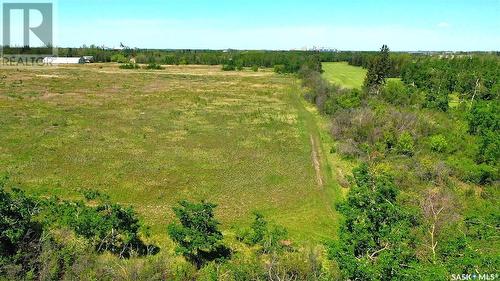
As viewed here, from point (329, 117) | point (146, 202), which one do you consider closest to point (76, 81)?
point (329, 117)

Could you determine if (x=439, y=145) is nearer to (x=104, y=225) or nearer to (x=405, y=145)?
(x=405, y=145)

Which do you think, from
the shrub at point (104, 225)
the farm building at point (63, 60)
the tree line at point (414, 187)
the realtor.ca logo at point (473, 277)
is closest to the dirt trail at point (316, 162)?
the tree line at point (414, 187)

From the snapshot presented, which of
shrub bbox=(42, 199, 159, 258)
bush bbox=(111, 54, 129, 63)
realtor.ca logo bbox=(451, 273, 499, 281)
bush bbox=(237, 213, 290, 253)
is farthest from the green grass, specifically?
bush bbox=(111, 54, 129, 63)

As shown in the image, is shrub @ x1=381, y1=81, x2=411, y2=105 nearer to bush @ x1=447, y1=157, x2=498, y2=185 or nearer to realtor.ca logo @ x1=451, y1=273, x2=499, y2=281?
bush @ x1=447, y1=157, x2=498, y2=185

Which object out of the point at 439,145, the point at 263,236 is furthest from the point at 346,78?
the point at 263,236

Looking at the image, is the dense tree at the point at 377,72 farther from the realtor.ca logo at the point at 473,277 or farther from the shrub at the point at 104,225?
the realtor.ca logo at the point at 473,277
